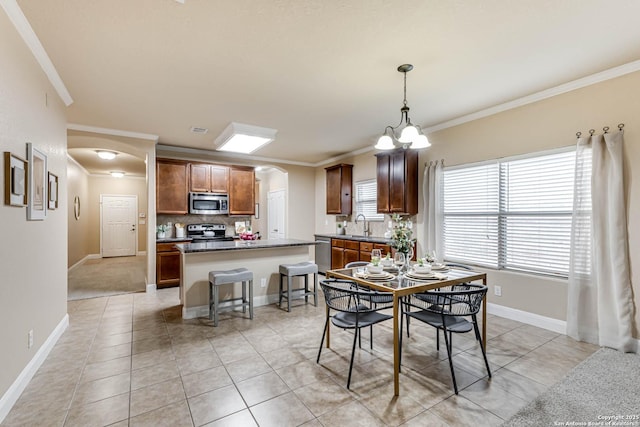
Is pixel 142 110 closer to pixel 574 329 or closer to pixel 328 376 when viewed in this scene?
pixel 328 376

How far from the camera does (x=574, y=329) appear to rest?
315cm

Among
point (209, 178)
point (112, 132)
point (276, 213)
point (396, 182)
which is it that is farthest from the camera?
point (276, 213)

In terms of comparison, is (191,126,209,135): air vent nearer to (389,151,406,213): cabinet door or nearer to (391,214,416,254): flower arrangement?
(389,151,406,213): cabinet door

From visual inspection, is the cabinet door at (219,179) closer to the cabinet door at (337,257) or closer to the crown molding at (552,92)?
the cabinet door at (337,257)

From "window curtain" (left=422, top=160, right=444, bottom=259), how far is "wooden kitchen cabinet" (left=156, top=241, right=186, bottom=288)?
4.38 meters

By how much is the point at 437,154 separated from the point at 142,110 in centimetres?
428

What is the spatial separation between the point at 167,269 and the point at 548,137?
610 cm

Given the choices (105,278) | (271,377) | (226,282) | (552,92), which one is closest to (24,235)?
(226,282)

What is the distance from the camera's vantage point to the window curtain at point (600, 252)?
287cm

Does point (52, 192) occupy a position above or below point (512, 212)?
above

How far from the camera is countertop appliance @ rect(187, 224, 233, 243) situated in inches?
247

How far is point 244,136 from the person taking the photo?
4.64 metres

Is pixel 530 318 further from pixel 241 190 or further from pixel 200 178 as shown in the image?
pixel 200 178

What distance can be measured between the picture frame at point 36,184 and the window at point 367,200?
486cm
